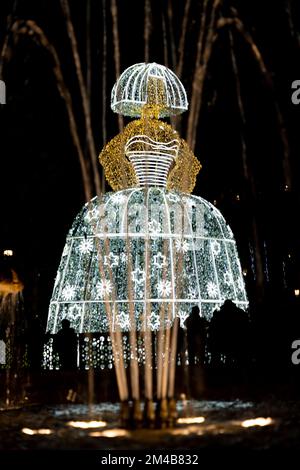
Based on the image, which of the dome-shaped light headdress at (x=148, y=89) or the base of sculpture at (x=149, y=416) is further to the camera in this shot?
the dome-shaped light headdress at (x=148, y=89)

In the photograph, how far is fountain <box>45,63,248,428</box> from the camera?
60.8 feet

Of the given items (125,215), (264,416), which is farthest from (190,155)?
(264,416)

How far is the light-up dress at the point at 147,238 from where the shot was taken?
1878cm

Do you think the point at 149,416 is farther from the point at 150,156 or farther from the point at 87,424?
the point at 150,156

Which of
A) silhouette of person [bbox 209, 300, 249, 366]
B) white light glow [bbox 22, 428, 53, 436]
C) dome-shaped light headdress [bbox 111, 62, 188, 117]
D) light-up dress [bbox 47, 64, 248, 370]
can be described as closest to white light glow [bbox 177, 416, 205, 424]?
white light glow [bbox 22, 428, 53, 436]


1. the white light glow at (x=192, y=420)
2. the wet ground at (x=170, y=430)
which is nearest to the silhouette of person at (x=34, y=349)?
the wet ground at (x=170, y=430)

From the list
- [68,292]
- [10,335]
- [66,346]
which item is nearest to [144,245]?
[68,292]

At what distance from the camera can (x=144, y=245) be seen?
752 inches

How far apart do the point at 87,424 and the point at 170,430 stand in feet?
4.76

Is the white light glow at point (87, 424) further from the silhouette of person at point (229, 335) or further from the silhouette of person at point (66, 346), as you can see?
the silhouette of person at point (66, 346)

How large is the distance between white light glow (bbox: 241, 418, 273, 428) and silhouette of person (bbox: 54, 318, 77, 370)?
7.37 m

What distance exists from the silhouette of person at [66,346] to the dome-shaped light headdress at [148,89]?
6.37 meters

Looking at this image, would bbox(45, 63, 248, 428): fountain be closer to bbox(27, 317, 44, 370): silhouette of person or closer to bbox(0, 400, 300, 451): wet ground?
bbox(27, 317, 44, 370): silhouette of person
